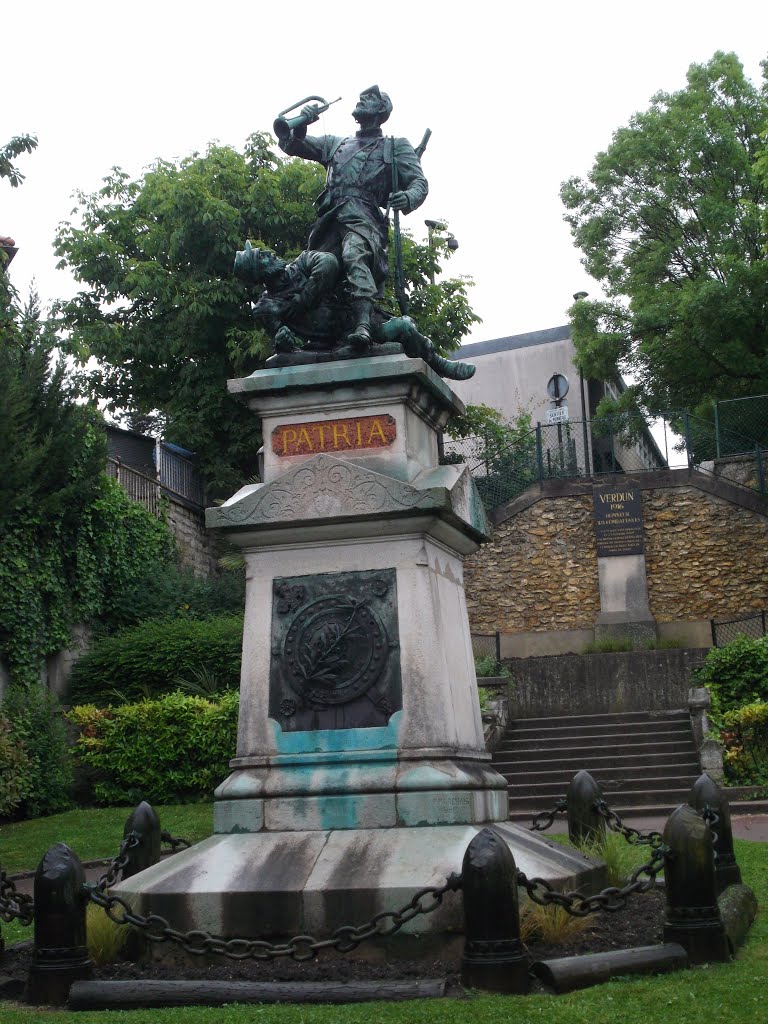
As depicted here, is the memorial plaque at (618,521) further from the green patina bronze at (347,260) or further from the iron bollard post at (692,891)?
the iron bollard post at (692,891)

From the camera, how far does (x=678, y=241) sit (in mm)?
33469

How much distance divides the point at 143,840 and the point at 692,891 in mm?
3483

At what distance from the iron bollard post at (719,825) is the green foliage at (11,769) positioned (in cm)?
1206

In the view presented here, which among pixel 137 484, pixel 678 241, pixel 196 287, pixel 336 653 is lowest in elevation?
pixel 336 653

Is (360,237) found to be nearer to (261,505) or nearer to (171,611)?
(261,505)

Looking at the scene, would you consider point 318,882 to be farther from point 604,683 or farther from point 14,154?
point 604,683

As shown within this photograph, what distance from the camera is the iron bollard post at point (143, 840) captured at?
25.3ft

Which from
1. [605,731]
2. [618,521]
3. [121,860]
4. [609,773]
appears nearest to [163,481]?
[618,521]

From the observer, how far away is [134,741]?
2014 centimetres

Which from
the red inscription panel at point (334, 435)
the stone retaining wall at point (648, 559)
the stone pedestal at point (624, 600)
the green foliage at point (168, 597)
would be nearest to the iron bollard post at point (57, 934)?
the red inscription panel at point (334, 435)

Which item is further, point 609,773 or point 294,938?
point 609,773

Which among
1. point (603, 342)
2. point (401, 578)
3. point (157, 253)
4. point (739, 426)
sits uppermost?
point (157, 253)

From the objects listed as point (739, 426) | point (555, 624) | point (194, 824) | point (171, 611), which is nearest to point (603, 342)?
point (739, 426)

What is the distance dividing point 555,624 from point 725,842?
68.2 ft
